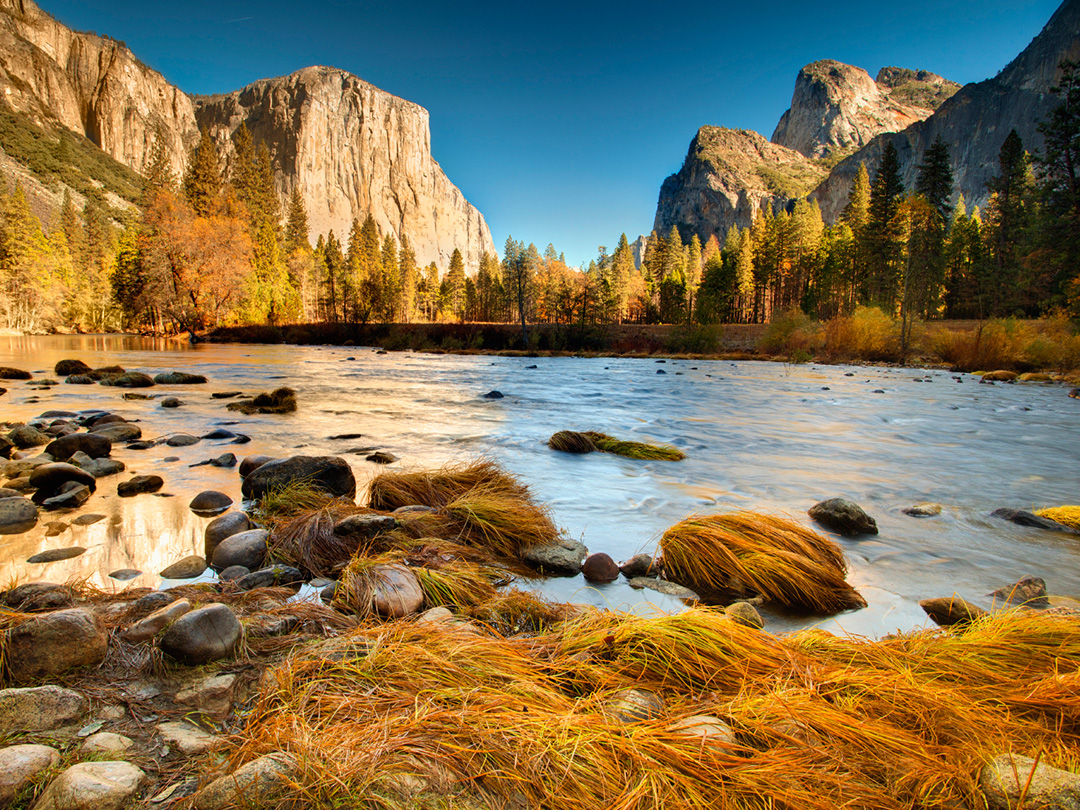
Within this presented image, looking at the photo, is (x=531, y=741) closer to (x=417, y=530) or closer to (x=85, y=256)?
(x=417, y=530)

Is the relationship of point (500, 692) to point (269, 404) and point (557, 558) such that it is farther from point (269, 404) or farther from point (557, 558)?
point (269, 404)

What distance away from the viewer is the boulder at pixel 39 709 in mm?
1443

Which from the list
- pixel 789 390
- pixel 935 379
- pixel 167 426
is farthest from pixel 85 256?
pixel 935 379

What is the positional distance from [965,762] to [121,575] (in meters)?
4.12

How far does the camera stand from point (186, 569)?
3.04m

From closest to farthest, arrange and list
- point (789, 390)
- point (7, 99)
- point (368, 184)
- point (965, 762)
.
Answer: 1. point (965, 762)
2. point (789, 390)
3. point (7, 99)
4. point (368, 184)

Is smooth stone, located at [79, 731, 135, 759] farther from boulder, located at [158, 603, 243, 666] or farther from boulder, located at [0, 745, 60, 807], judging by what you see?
boulder, located at [158, 603, 243, 666]

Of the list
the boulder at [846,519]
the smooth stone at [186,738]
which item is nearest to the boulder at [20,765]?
the smooth stone at [186,738]

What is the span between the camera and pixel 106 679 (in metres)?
1.80

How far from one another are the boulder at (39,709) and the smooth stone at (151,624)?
0.42 meters

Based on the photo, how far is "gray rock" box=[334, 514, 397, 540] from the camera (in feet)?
11.0

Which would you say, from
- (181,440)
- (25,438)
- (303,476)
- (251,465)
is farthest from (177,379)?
(303,476)

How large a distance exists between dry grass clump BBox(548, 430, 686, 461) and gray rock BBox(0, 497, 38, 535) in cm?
562

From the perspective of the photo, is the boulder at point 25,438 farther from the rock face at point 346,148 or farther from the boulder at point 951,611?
the rock face at point 346,148
